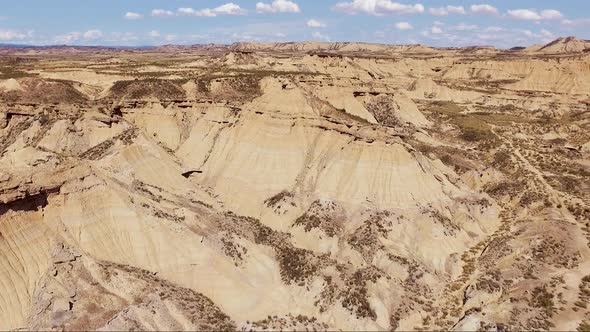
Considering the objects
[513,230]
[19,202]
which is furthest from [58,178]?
[513,230]

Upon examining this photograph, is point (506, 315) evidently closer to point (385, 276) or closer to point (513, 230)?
point (385, 276)

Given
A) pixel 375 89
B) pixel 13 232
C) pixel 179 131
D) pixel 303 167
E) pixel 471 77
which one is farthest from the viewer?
pixel 471 77

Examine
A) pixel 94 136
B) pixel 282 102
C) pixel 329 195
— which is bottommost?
pixel 329 195

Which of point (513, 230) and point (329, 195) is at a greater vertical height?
point (329, 195)

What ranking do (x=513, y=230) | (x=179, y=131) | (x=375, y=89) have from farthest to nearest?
(x=375, y=89) < (x=179, y=131) < (x=513, y=230)

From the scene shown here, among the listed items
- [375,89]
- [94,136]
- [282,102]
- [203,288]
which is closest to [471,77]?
[375,89]

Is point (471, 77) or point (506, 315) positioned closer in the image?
point (506, 315)
